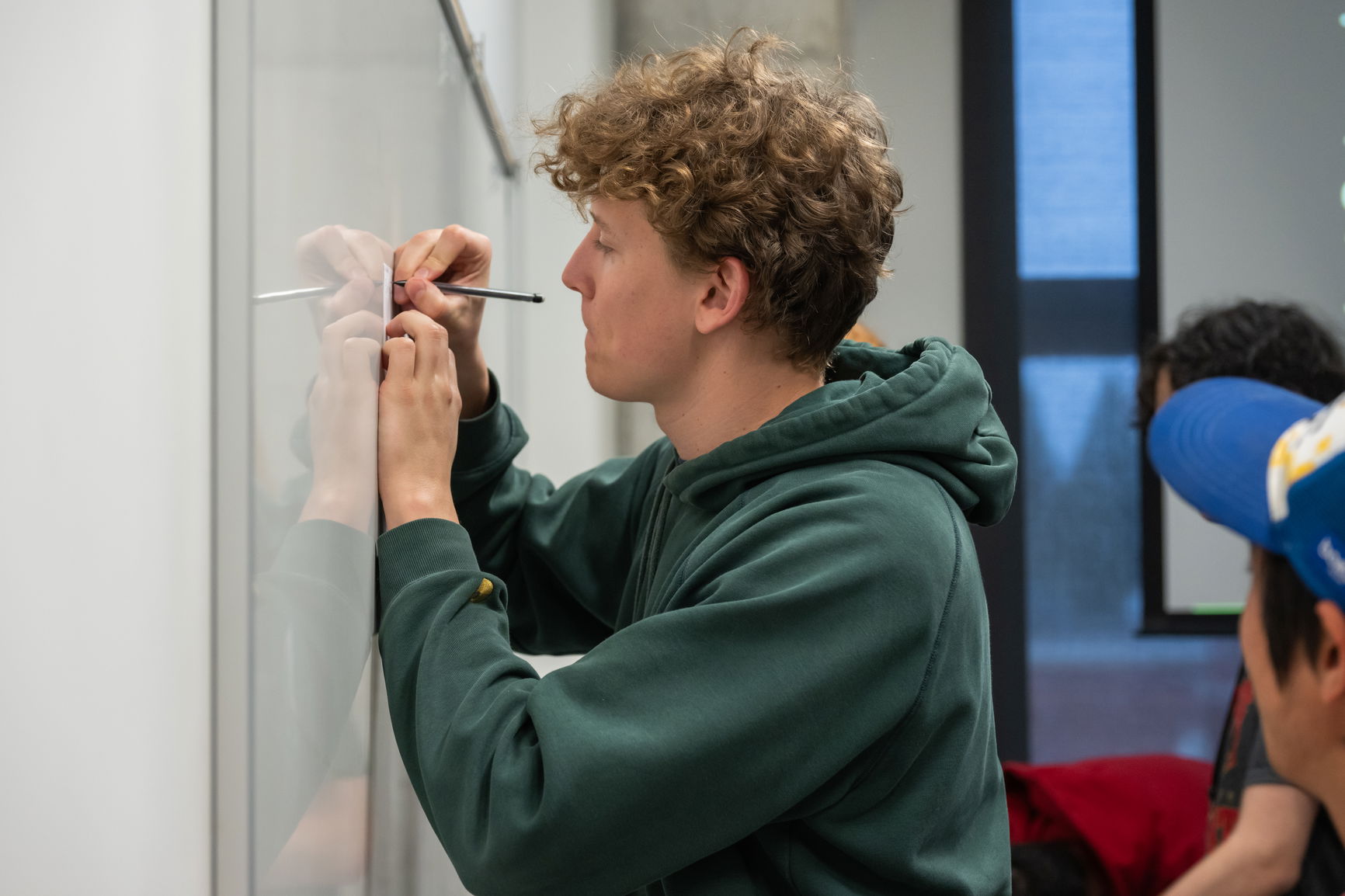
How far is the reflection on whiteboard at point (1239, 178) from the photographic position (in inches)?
114

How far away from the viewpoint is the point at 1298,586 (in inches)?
24.4

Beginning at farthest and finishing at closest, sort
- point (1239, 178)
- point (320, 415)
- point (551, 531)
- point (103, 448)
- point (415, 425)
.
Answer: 1. point (1239, 178)
2. point (551, 531)
3. point (415, 425)
4. point (320, 415)
5. point (103, 448)

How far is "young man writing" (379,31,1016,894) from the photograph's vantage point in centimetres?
70

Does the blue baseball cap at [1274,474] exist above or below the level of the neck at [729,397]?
below

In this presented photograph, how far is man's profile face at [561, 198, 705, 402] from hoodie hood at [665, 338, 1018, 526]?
9 centimetres

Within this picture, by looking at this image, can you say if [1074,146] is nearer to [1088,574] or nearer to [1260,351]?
[1088,574]

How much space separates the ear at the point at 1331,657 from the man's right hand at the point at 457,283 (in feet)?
2.33

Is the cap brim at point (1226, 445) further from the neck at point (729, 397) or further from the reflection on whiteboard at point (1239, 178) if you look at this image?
the reflection on whiteboard at point (1239, 178)

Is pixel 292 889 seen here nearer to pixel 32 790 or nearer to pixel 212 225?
pixel 32 790

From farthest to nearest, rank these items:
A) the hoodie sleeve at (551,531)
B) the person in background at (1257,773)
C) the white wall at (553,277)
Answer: the white wall at (553,277)
the person in background at (1257,773)
the hoodie sleeve at (551,531)

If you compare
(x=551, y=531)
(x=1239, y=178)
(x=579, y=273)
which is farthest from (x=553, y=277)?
(x=1239, y=178)

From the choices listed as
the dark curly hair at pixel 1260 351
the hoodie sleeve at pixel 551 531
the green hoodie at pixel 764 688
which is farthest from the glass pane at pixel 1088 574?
the green hoodie at pixel 764 688

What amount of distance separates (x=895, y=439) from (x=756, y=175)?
A: 0.83ft

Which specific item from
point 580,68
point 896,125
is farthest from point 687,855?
point 896,125
